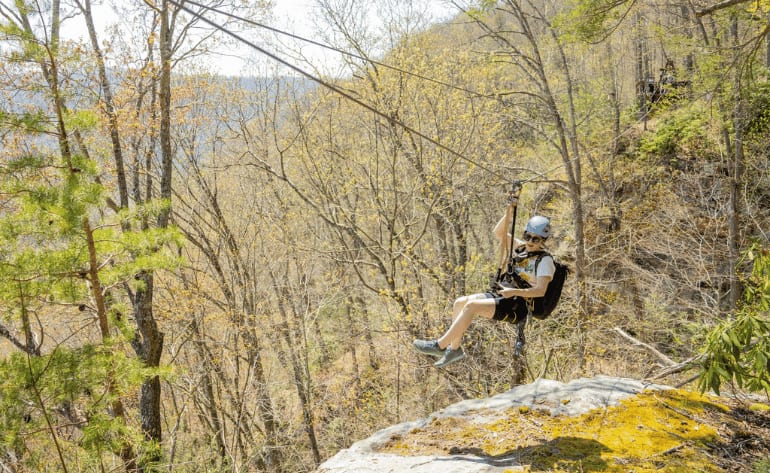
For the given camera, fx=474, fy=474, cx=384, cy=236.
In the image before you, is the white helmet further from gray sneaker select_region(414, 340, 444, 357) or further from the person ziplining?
gray sneaker select_region(414, 340, 444, 357)

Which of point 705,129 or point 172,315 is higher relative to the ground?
point 705,129

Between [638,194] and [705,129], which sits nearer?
[705,129]

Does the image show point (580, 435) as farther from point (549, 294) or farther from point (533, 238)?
point (533, 238)

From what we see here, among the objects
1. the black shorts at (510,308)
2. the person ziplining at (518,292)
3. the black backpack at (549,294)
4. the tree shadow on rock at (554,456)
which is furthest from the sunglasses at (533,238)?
the tree shadow on rock at (554,456)

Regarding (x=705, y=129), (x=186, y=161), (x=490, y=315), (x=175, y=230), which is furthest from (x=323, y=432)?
(x=705, y=129)

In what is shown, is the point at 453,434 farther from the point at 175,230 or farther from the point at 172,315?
the point at 172,315

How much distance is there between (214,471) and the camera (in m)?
9.39

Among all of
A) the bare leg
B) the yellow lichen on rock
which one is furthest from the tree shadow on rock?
the bare leg

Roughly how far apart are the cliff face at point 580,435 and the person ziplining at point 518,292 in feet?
1.84

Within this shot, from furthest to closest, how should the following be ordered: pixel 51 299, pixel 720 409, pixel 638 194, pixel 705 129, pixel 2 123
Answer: pixel 638 194
pixel 705 129
pixel 51 299
pixel 2 123
pixel 720 409

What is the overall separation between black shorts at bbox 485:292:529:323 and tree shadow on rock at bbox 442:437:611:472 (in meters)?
1.15

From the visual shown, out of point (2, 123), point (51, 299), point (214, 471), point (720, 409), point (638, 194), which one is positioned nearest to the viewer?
point (720, 409)

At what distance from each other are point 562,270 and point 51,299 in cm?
535

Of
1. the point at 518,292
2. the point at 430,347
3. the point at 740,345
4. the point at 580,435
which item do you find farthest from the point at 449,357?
the point at 740,345
